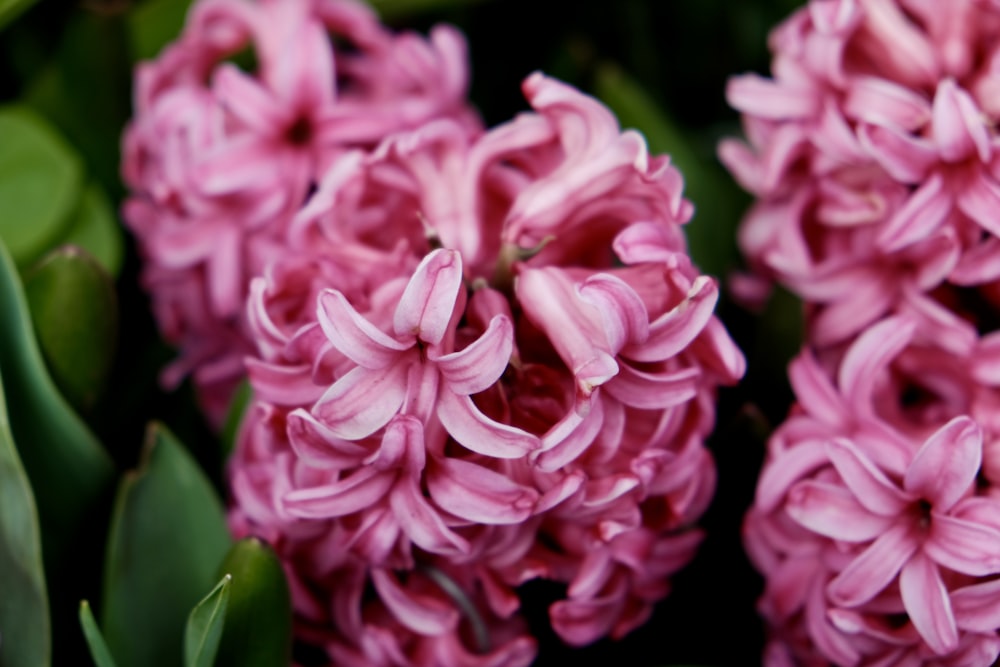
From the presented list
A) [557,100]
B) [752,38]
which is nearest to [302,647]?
[557,100]

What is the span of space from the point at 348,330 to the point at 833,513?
0.28 meters

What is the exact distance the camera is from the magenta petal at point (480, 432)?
58 cm

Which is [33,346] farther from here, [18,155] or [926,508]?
[926,508]

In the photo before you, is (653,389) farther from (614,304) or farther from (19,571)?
(19,571)

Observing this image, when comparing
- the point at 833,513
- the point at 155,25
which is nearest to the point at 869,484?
the point at 833,513

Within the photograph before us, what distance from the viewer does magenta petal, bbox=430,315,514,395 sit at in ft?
1.85

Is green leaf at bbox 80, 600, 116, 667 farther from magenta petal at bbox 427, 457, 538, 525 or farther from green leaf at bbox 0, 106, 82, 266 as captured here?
green leaf at bbox 0, 106, 82, 266

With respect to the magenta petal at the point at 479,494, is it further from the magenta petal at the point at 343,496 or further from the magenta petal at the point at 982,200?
the magenta petal at the point at 982,200

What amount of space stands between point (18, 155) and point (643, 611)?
0.57 m

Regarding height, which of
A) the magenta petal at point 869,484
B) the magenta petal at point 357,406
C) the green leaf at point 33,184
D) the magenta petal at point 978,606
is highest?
the green leaf at point 33,184

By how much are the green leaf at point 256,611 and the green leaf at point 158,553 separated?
8cm

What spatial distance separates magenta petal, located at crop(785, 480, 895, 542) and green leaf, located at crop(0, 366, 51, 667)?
394mm

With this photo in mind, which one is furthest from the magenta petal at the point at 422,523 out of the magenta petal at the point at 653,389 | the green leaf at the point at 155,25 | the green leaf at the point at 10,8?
the green leaf at the point at 155,25

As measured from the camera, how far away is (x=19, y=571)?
624mm
